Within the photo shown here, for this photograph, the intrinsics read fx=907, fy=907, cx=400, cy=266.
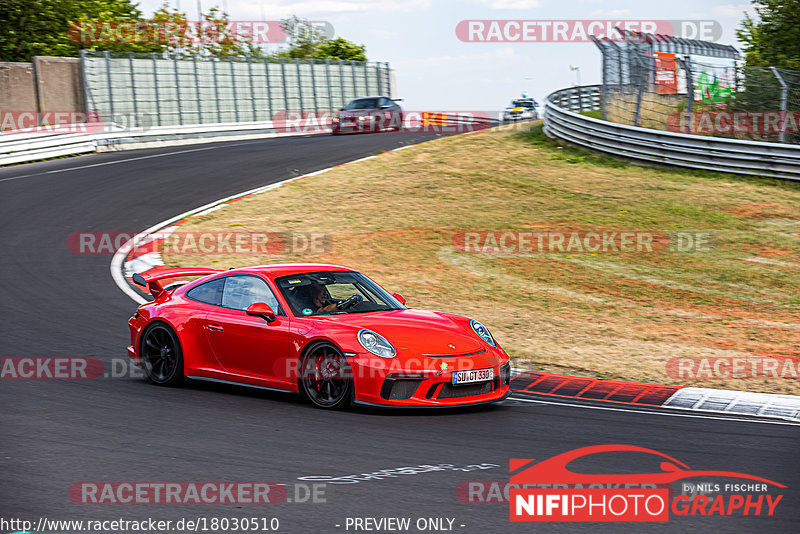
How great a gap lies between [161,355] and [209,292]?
795 millimetres

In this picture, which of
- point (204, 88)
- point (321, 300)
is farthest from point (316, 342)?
point (204, 88)

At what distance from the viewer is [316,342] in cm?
784

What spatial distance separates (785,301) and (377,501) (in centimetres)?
1000

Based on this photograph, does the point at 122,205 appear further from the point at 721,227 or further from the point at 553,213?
the point at 721,227

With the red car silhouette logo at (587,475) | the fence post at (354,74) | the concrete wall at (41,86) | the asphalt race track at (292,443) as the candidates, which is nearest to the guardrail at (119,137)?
the concrete wall at (41,86)

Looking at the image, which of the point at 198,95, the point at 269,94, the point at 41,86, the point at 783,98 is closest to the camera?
the point at 783,98

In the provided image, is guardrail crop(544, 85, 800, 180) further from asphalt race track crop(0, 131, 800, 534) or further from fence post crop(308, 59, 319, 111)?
fence post crop(308, 59, 319, 111)

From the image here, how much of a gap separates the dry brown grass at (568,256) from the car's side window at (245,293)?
2.96 meters

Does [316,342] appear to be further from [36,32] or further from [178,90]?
[36,32]

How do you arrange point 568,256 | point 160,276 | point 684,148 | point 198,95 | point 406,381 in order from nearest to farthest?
point 406,381
point 160,276
point 568,256
point 684,148
point 198,95

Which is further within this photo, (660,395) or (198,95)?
(198,95)

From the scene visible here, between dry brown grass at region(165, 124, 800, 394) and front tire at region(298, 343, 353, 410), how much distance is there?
271 centimetres

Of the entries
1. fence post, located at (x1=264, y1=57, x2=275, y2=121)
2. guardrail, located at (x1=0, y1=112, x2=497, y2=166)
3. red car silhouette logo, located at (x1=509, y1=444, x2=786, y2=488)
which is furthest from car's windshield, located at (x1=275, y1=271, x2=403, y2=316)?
fence post, located at (x1=264, y1=57, x2=275, y2=121)

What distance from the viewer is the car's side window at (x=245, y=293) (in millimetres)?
8414
